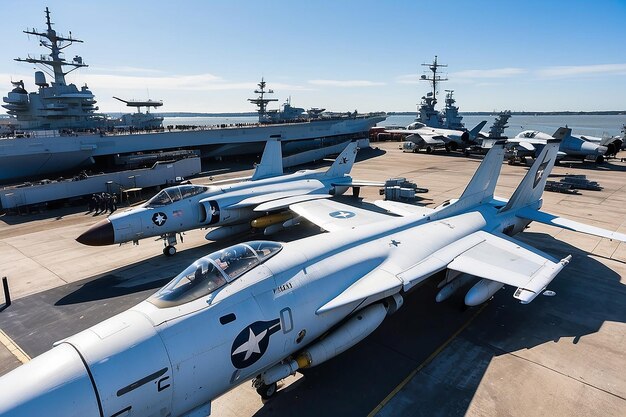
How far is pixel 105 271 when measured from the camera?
1440cm

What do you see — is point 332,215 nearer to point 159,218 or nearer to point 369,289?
point 159,218

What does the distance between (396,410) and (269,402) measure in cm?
260

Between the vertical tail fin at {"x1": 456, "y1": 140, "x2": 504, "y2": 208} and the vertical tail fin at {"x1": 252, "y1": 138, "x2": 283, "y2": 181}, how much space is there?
12.1m

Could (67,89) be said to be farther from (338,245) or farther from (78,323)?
(338,245)

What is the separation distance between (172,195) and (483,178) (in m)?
12.9

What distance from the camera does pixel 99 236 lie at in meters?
13.5

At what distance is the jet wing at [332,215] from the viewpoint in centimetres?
1490

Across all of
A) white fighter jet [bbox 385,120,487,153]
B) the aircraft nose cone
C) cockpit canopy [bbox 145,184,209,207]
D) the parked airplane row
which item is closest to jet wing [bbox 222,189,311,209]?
cockpit canopy [bbox 145,184,209,207]

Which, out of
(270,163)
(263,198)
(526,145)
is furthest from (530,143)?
(263,198)

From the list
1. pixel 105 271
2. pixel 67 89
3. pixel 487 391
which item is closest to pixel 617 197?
pixel 487 391

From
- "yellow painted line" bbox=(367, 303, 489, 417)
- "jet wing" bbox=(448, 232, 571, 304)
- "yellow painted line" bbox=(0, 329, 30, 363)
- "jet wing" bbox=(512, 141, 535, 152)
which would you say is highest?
"jet wing" bbox=(512, 141, 535, 152)

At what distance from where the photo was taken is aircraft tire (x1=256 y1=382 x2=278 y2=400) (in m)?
7.51

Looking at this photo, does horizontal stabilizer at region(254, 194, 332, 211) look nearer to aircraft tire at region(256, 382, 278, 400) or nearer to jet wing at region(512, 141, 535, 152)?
aircraft tire at region(256, 382, 278, 400)

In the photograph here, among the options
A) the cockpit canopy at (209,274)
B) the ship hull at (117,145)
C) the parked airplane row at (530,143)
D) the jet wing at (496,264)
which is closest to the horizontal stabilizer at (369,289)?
the jet wing at (496,264)
